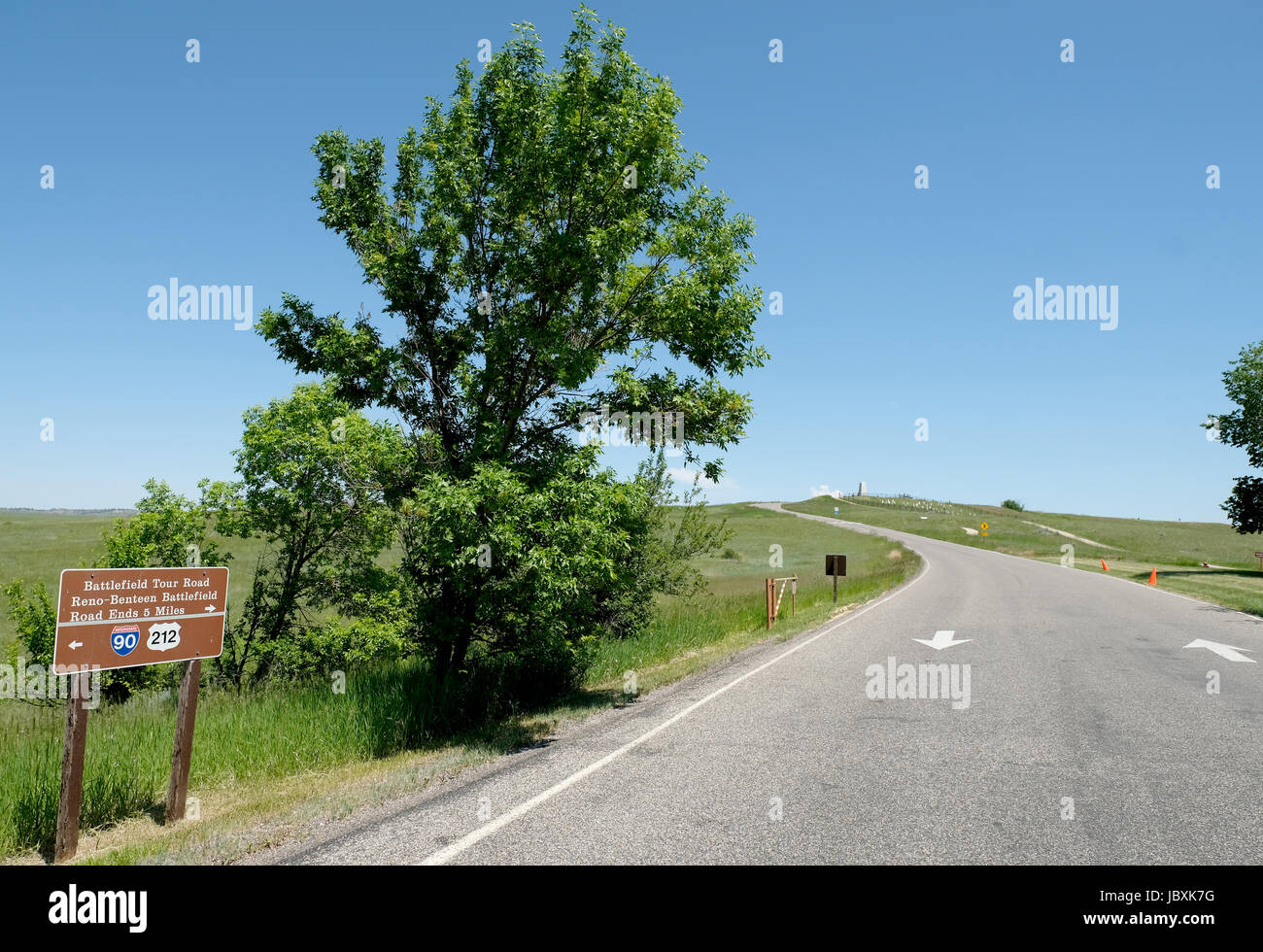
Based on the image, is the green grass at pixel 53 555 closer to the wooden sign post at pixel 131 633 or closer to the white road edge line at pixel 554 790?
the wooden sign post at pixel 131 633

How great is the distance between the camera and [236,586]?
37.2 metres

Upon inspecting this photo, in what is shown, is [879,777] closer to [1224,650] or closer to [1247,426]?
[1224,650]

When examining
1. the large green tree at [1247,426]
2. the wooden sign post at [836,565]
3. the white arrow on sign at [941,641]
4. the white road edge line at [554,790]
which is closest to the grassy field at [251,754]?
the white road edge line at [554,790]

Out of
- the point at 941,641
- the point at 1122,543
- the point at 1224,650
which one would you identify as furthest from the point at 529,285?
the point at 1122,543

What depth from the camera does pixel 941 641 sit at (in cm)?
1534

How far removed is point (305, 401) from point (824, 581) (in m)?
26.8

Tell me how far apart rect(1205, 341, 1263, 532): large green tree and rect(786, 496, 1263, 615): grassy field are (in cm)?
357

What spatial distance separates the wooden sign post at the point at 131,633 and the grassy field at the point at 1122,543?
26271 mm

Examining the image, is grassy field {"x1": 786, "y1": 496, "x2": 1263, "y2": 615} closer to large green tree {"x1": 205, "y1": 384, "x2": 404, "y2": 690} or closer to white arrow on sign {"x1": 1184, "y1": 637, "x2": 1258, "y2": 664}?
white arrow on sign {"x1": 1184, "y1": 637, "x2": 1258, "y2": 664}

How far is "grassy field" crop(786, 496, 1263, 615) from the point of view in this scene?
32500 mm

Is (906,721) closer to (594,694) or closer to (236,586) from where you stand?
(594,694)

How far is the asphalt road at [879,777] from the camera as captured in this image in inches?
192
